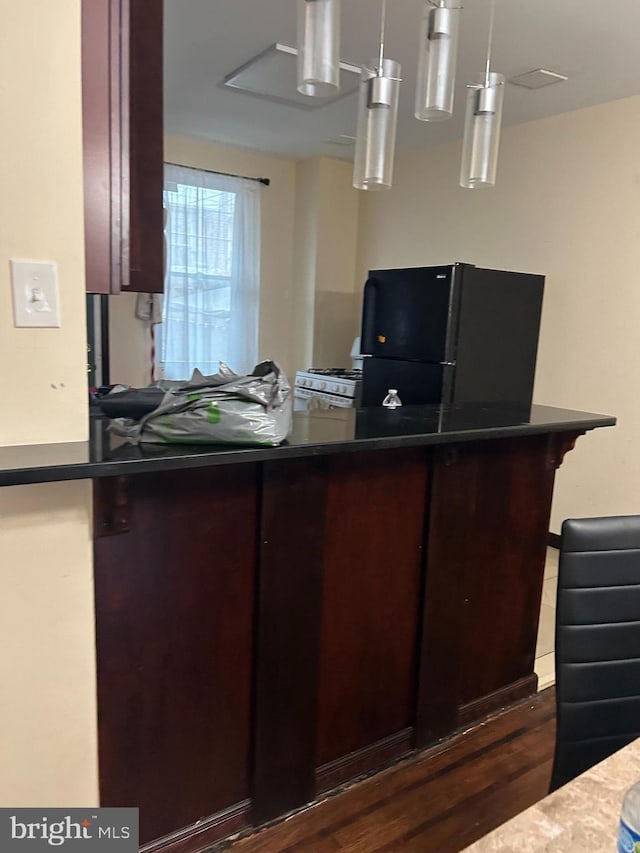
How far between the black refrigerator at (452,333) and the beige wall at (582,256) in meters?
0.19

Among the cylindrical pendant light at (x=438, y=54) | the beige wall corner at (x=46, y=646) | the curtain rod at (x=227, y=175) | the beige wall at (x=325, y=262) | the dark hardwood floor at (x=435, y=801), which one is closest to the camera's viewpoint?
the beige wall corner at (x=46, y=646)

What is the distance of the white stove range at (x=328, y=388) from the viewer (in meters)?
4.17

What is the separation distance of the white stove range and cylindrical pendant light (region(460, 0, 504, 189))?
8.04 feet

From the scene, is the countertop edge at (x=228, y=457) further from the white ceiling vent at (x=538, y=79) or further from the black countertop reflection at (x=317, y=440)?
the white ceiling vent at (x=538, y=79)

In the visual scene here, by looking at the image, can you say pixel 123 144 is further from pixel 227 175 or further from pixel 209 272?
pixel 227 175

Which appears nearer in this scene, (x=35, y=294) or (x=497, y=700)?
(x=35, y=294)

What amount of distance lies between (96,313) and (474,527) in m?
2.99

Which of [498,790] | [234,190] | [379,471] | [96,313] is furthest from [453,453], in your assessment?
[234,190]

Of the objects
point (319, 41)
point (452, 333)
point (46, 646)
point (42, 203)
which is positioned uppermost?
point (319, 41)

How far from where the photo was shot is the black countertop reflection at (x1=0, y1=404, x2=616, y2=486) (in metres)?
1.10

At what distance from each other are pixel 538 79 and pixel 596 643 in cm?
291

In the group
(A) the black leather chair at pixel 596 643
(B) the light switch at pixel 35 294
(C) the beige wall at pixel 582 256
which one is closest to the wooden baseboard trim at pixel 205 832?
(A) the black leather chair at pixel 596 643

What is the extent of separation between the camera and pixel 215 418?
130cm

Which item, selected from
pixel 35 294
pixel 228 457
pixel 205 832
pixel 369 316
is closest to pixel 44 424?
pixel 35 294
